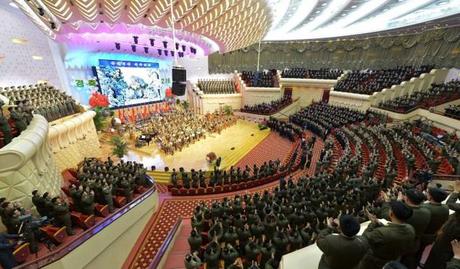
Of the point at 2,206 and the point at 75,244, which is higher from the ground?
the point at 2,206

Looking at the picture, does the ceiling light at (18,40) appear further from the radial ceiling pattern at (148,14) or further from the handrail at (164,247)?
the handrail at (164,247)

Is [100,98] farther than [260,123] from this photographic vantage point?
No

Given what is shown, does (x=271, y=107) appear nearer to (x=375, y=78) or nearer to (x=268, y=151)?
(x=268, y=151)

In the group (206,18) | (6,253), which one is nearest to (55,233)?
(6,253)

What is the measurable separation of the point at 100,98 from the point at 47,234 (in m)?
11.3

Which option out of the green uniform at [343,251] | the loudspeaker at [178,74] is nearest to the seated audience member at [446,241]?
the green uniform at [343,251]

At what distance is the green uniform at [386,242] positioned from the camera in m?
2.27

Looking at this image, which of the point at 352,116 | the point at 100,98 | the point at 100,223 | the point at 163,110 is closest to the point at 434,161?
A: the point at 352,116

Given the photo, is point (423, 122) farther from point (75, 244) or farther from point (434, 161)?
point (75, 244)

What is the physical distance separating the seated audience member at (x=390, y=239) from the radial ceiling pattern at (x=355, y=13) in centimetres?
1039

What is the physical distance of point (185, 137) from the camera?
13.3 metres

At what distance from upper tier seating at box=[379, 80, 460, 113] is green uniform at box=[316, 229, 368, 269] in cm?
1493

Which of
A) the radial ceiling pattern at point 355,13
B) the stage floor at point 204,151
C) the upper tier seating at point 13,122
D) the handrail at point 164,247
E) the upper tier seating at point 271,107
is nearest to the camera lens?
the handrail at point 164,247

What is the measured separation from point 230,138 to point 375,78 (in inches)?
495
